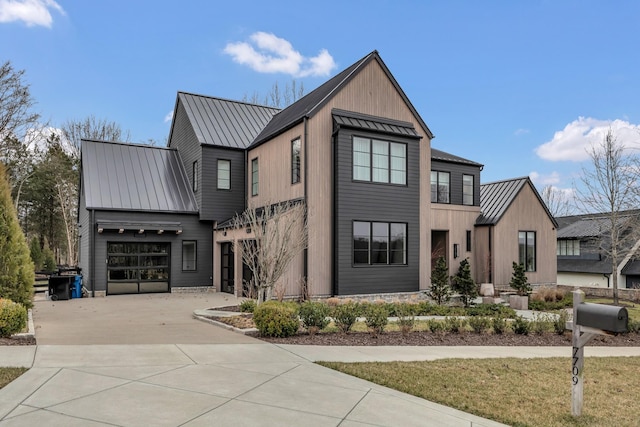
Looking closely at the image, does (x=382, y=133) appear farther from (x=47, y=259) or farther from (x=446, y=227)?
(x=47, y=259)

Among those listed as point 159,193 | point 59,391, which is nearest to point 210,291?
point 159,193

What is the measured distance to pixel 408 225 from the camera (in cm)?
1812

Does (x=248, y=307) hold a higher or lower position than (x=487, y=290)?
higher

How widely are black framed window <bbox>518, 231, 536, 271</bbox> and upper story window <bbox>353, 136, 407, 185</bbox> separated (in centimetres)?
875

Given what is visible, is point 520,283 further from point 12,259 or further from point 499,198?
point 12,259

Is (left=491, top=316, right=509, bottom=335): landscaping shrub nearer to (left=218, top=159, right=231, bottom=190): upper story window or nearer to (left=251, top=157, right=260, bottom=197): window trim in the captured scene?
(left=251, top=157, right=260, bottom=197): window trim

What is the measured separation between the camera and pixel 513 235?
22547 mm

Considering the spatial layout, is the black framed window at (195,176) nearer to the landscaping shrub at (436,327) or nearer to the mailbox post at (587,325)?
the landscaping shrub at (436,327)

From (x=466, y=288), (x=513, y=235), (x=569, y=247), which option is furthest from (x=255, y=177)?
(x=569, y=247)

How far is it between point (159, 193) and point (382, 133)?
10773 millimetres

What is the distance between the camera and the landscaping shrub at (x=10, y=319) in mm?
8375

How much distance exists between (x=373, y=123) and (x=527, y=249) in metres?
11.5

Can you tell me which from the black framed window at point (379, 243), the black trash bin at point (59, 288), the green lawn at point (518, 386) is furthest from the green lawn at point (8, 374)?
the black trash bin at point (59, 288)

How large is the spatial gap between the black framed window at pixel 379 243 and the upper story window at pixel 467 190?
6343mm
